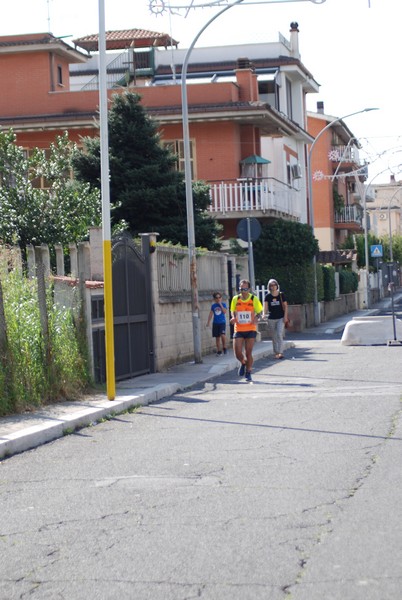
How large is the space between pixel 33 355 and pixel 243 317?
601 cm

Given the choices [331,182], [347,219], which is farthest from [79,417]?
[347,219]

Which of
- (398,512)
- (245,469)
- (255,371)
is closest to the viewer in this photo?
(398,512)

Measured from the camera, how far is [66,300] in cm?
1672

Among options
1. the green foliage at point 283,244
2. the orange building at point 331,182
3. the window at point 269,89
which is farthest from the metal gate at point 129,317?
the orange building at point 331,182

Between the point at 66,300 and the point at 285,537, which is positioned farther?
the point at 66,300

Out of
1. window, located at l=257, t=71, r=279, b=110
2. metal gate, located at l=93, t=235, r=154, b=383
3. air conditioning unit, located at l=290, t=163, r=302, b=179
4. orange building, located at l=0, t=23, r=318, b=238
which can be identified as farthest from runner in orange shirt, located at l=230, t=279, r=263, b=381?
window, located at l=257, t=71, r=279, b=110

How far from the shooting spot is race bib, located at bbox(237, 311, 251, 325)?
19.7m

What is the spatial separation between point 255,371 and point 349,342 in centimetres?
824

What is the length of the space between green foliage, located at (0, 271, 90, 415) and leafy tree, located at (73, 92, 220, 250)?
48.0 ft

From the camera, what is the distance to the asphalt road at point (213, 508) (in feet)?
18.9

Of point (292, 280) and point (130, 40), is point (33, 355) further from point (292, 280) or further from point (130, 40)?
point (130, 40)

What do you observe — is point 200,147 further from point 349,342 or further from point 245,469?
point 245,469

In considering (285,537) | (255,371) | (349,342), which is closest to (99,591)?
(285,537)

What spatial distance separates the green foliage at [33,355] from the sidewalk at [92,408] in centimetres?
27
